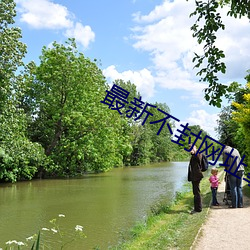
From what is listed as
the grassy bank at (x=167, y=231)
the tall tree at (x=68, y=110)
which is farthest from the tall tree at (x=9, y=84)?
the grassy bank at (x=167, y=231)

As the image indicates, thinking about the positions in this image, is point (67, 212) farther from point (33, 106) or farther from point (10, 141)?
point (33, 106)

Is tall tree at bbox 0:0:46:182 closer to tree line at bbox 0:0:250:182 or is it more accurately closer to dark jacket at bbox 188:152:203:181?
Result: tree line at bbox 0:0:250:182

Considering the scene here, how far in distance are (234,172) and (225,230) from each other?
2.84m

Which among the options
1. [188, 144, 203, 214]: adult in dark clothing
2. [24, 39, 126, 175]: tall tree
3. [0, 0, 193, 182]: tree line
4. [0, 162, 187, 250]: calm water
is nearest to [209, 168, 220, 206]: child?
[188, 144, 203, 214]: adult in dark clothing

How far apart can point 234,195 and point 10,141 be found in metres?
15.0

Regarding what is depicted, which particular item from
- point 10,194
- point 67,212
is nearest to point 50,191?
point 10,194

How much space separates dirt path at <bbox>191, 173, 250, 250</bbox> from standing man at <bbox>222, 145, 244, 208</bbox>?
0.96ft

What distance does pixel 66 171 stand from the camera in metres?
30.1

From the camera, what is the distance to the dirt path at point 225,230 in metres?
6.67

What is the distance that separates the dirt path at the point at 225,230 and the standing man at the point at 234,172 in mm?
292

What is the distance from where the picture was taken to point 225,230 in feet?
25.5

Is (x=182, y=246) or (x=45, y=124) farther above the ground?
(x=45, y=124)

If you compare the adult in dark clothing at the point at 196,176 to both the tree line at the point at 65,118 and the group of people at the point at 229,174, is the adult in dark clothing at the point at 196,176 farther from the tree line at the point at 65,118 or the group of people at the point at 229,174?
the tree line at the point at 65,118

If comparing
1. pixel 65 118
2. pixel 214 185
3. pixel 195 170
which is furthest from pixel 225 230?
pixel 65 118
